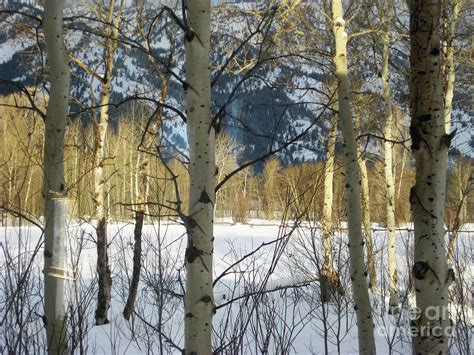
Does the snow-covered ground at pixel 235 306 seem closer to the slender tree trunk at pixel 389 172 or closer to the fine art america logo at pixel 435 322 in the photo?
the slender tree trunk at pixel 389 172

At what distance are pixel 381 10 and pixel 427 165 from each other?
7176mm

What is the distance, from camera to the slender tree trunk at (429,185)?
175cm

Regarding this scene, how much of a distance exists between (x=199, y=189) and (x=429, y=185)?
3.42 ft

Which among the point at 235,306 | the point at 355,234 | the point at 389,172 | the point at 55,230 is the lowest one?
the point at 235,306

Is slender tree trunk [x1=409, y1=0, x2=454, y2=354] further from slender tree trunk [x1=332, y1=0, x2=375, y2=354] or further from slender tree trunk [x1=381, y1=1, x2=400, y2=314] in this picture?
slender tree trunk [x1=381, y1=1, x2=400, y2=314]

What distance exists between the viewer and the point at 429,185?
5.82ft

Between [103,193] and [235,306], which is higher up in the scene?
[103,193]

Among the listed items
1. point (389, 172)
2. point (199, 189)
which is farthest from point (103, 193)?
point (199, 189)

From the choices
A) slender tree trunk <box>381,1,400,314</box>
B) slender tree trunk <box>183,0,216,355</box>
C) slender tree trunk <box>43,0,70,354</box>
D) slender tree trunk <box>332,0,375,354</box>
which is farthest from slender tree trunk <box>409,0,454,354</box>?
slender tree trunk <box>381,1,400,314</box>

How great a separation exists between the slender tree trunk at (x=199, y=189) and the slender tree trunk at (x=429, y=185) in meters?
0.96

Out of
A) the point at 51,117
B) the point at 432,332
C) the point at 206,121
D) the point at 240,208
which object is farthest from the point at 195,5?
the point at 240,208

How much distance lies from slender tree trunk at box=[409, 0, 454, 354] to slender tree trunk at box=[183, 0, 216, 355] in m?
0.96

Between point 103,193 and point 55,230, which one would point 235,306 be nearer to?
point 103,193

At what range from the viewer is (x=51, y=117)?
2264mm
